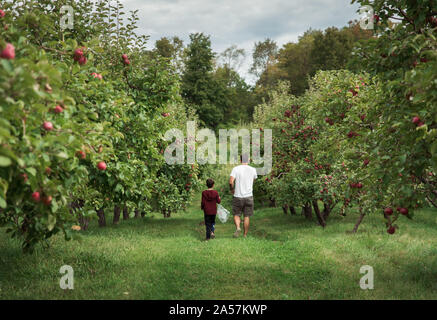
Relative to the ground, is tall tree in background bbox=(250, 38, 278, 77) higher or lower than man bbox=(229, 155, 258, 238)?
higher

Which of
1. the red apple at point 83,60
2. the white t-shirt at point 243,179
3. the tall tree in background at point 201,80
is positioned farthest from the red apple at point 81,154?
the tall tree in background at point 201,80

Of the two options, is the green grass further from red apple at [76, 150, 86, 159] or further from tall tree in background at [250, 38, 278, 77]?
tall tree in background at [250, 38, 278, 77]

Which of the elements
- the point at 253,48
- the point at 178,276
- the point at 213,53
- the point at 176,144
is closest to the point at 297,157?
the point at 176,144

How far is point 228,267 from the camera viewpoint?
20.8ft

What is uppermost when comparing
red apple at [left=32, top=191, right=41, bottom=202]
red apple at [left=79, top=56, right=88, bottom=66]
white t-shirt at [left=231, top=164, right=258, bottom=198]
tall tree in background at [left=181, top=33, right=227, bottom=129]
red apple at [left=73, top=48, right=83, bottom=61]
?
tall tree in background at [left=181, top=33, right=227, bottom=129]

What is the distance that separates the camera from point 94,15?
8.27 metres

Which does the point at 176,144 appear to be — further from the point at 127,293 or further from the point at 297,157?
the point at 127,293

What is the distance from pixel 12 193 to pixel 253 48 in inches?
2021

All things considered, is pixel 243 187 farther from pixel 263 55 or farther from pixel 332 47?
pixel 263 55

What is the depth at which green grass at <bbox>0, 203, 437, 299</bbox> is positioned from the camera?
16.7 ft

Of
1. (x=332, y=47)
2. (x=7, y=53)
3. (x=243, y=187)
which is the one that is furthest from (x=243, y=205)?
(x=332, y=47)

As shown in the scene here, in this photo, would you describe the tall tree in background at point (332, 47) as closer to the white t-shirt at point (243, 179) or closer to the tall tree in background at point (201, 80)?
the tall tree in background at point (201, 80)

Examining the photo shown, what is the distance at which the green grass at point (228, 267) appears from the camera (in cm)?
508

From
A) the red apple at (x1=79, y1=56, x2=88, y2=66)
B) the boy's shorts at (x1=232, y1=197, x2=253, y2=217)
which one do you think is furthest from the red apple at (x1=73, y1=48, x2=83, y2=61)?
the boy's shorts at (x1=232, y1=197, x2=253, y2=217)
